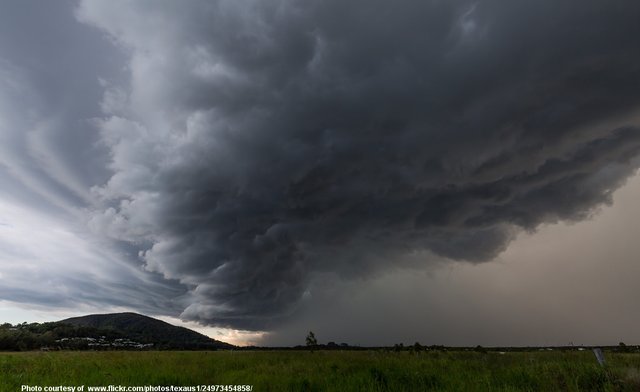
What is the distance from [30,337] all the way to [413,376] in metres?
100

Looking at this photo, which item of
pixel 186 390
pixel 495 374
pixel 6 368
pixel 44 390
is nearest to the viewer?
pixel 44 390

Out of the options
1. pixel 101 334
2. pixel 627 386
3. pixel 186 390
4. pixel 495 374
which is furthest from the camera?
pixel 101 334

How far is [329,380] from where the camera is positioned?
11.9 metres

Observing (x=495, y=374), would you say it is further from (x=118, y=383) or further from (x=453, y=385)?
(x=118, y=383)

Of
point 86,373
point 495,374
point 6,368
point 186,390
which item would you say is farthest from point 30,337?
point 495,374

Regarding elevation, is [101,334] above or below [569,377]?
above

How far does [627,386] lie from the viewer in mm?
9367

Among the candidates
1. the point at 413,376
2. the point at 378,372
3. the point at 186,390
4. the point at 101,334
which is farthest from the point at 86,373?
the point at 101,334

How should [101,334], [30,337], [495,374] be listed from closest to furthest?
[495,374] → [30,337] → [101,334]

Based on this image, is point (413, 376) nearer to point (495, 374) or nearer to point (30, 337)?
point (495, 374)

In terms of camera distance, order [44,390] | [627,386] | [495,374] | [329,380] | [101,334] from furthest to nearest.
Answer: [101,334], [495,374], [329,380], [44,390], [627,386]

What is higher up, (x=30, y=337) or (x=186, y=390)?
(x=30, y=337)

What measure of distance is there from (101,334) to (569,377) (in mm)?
155263

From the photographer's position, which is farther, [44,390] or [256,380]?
[256,380]
